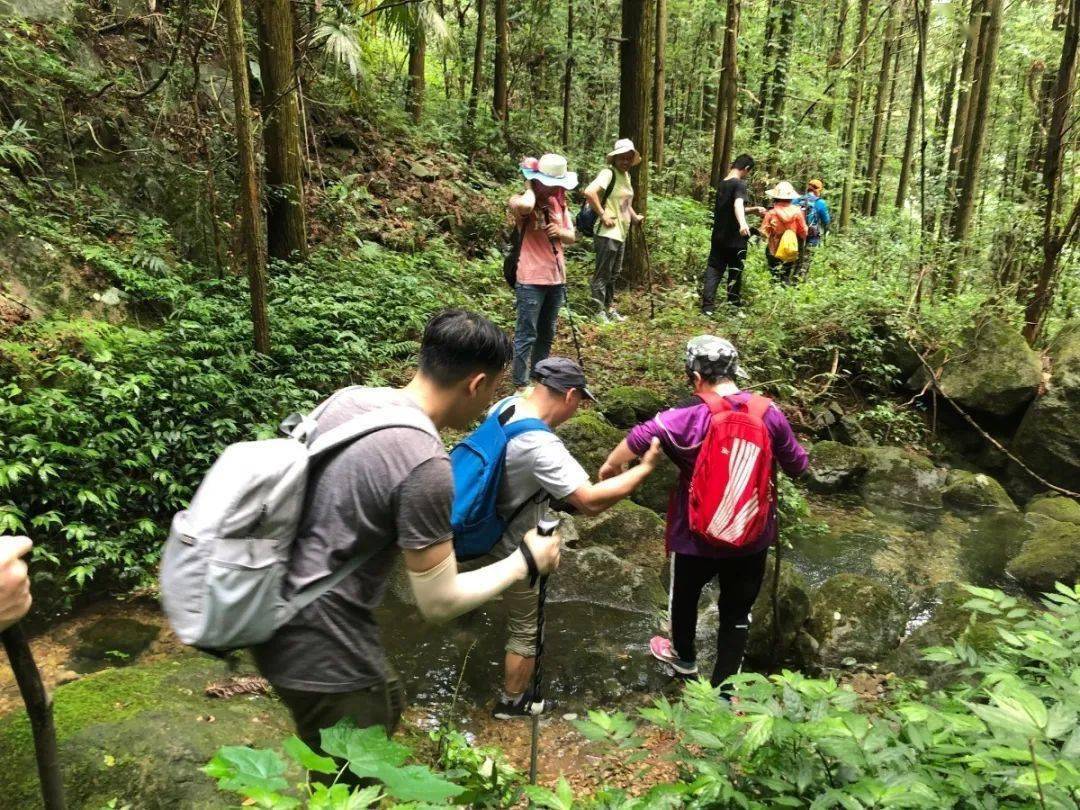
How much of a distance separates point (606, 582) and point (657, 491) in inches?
59.7

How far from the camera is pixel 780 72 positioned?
17.3m

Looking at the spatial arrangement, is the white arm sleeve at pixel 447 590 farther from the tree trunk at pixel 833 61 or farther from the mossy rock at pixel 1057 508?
the tree trunk at pixel 833 61

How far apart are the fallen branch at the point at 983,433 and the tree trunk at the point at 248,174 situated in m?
7.98

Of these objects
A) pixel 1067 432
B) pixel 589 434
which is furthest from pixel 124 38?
pixel 1067 432

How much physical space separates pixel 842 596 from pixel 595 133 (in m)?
15.5

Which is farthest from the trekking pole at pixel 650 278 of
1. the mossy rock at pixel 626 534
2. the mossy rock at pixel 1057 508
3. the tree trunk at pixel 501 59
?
the tree trunk at pixel 501 59

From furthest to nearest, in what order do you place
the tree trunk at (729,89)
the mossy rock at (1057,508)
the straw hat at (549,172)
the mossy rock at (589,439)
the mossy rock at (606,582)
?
the tree trunk at (729,89) → the mossy rock at (1057,508) → the mossy rock at (589,439) → the straw hat at (549,172) → the mossy rock at (606,582)

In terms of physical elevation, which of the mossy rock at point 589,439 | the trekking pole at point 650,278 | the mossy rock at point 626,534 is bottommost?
the mossy rock at point 626,534

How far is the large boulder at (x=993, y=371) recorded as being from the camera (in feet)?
27.4

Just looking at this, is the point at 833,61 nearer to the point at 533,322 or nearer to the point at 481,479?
the point at 533,322

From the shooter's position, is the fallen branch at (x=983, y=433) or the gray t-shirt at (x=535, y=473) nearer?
the gray t-shirt at (x=535, y=473)

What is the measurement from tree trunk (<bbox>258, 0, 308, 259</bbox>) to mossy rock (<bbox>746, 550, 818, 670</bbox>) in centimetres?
627

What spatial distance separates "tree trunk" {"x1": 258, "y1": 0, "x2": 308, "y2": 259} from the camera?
23.3 ft

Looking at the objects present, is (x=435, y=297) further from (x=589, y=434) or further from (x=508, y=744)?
(x=508, y=744)
